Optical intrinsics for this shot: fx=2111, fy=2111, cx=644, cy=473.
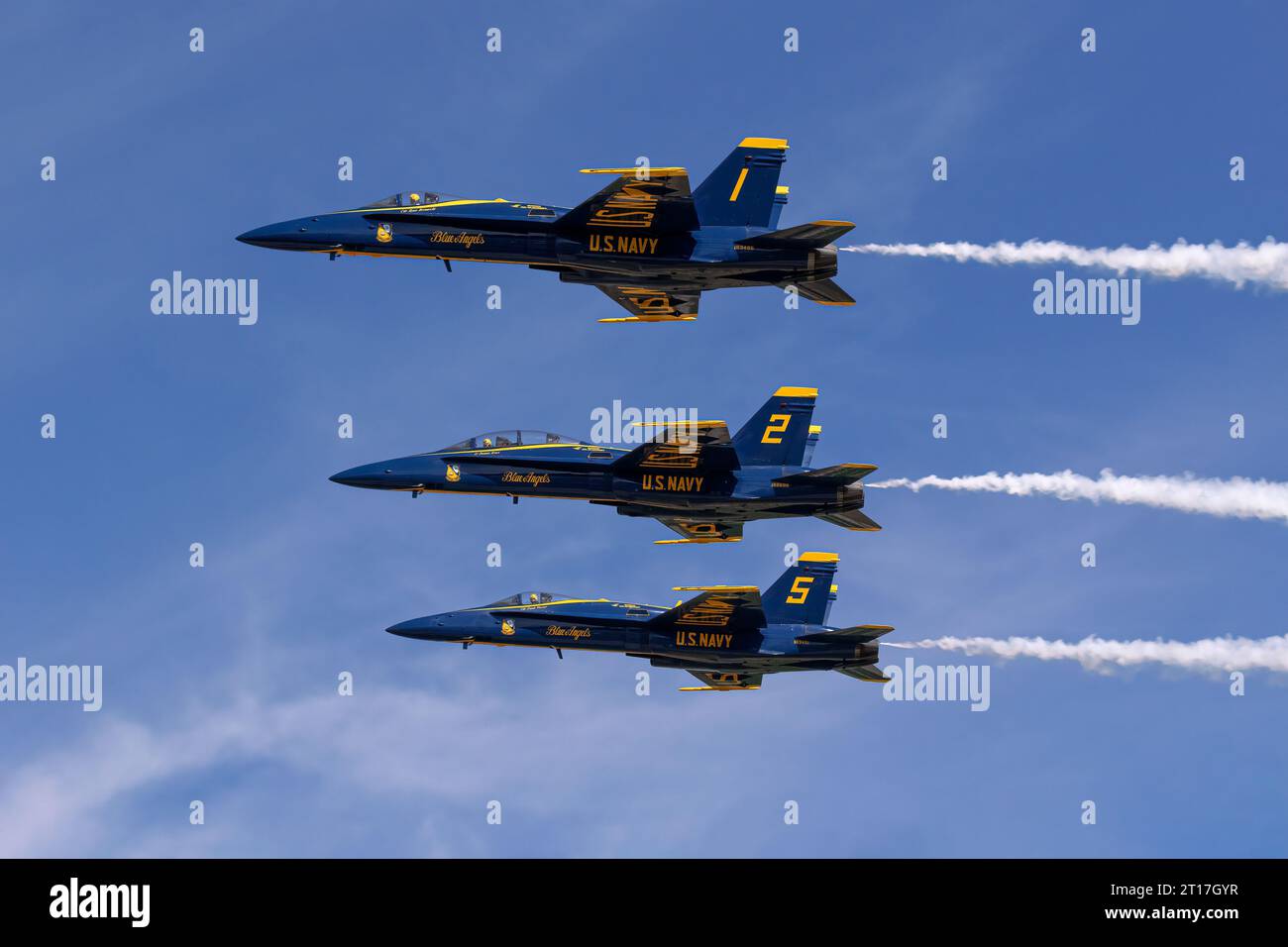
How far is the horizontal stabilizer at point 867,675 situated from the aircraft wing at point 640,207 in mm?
20047

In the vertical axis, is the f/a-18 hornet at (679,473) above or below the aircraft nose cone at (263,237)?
below

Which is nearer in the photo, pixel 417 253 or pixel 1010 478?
pixel 417 253

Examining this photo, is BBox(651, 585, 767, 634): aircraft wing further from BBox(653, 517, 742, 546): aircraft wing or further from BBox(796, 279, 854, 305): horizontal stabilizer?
BBox(796, 279, 854, 305): horizontal stabilizer

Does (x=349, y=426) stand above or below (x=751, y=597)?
above

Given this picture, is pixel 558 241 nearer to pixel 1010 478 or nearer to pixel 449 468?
pixel 449 468

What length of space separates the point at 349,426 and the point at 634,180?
16.2 metres

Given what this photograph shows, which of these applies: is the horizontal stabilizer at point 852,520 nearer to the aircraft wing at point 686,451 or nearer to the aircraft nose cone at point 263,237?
the aircraft wing at point 686,451

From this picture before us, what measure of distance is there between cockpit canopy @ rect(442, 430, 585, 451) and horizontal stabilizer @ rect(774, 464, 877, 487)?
28.6 feet

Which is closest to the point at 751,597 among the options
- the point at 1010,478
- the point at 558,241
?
the point at 1010,478

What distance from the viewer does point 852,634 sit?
268 feet

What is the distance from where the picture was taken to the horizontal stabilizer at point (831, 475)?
7706 cm

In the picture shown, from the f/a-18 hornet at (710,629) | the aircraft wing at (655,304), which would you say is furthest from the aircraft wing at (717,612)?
the aircraft wing at (655,304)

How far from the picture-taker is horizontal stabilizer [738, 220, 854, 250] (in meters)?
71.9

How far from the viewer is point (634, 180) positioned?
72125 mm
